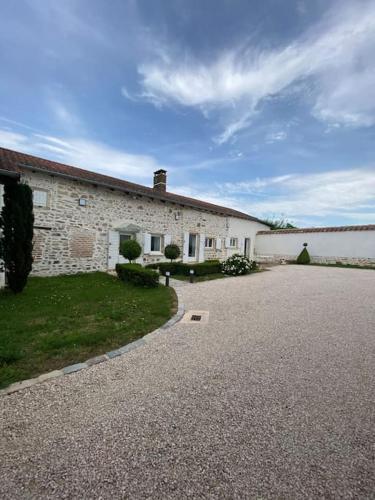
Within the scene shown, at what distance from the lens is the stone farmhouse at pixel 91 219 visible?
843 centimetres

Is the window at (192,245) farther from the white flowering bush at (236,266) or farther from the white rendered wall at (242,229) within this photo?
the white rendered wall at (242,229)

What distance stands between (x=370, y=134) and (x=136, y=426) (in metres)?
12.8

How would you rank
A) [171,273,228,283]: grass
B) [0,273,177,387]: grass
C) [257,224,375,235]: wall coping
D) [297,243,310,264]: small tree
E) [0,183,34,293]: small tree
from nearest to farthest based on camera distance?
[0,273,177,387]: grass, [0,183,34,293]: small tree, [171,273,228,283]: grass, [257,224,375,235]: wall coping, [297,243,310,264]: small tree

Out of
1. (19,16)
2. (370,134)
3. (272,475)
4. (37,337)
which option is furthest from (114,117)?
(272,475)

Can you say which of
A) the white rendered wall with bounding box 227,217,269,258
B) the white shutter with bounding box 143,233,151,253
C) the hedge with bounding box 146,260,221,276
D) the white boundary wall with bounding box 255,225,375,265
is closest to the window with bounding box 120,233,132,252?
the white shutter with bounding box 143,233,151,253

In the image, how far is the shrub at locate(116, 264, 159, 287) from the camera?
7211 mm

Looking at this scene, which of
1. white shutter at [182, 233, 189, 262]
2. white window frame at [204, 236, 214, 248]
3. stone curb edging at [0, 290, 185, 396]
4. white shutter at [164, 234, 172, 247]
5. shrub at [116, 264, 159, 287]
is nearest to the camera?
stone curb edging at [0, 290, 185, 396]

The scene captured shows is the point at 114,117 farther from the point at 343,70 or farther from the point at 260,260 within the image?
the point at 260,260

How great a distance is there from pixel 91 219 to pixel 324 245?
16.1 metres

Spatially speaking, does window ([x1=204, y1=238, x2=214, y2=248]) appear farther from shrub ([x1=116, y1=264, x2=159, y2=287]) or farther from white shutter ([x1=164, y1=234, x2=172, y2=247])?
shrub ([x1=116, y1=264, x2=159, y2=287])

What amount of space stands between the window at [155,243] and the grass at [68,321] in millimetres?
4859

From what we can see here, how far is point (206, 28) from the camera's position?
711 centimetres

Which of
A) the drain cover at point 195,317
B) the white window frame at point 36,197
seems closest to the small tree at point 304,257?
the drain cover at point 195,317

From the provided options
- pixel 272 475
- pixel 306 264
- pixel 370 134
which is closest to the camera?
pixel 272 475
